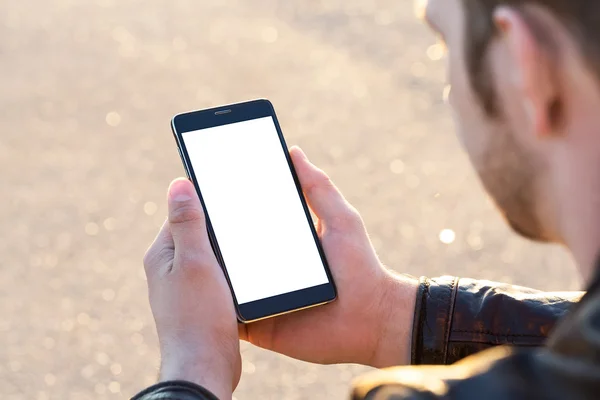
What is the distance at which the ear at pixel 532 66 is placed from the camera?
3.68 feet

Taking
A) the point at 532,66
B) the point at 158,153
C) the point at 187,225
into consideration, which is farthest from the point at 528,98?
the point at 158,153

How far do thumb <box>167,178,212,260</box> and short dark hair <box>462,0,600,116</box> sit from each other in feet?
2.29

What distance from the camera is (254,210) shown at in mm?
1994

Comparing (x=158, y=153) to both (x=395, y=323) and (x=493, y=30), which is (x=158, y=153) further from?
(x=493, y=30)

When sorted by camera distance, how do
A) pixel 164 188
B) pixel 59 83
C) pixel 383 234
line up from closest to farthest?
pixel 383 234, pixel 164 188, pixel 59 83

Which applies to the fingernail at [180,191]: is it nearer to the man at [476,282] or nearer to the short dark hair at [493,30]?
the man at [476,282]

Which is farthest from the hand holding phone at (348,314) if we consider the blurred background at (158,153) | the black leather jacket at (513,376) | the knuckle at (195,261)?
the blurred background at (158,153)

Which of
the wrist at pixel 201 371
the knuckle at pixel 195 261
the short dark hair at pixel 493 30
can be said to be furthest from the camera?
the knuckle at pixel 195 261

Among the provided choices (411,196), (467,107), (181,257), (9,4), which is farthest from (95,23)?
(467,107)

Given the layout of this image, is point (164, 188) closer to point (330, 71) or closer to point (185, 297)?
point (330, 71)

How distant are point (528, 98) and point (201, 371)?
0.77 meters

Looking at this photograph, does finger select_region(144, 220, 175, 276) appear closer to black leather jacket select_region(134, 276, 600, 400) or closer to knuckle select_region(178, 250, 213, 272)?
knuckle select_region(178, 250, 213, 272)

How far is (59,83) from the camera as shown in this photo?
4719 mm

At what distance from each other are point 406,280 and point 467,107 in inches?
25.4
